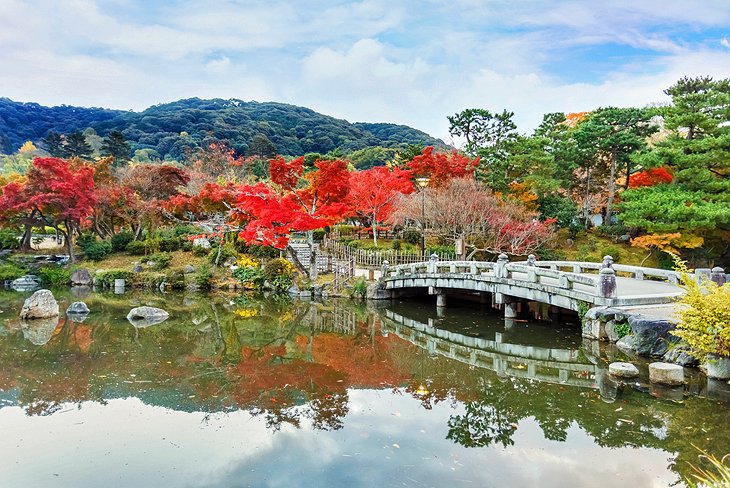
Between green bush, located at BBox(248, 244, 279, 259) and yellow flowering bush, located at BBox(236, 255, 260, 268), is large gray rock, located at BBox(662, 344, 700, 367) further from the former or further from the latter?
green bush, located at BBox(248, 244, 279, 259)

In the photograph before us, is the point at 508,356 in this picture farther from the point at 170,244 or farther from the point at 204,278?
the point at 170,244

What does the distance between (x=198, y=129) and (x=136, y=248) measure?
152 ft

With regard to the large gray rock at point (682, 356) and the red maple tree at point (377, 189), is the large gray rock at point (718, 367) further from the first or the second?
the red maple tree at point (377, 189)

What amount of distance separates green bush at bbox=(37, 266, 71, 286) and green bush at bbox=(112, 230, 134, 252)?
9.20 feet

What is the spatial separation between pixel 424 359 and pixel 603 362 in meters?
3.78

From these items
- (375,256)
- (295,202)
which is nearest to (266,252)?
(295,202)

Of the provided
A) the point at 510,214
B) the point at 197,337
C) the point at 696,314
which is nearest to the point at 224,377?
the point at 197,337

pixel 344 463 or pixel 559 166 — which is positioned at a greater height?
pixel 559 166

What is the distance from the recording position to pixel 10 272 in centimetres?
2347

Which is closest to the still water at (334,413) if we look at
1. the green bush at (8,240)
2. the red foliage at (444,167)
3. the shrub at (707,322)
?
the shrub at (707,322)

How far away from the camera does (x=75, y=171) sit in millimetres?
25688

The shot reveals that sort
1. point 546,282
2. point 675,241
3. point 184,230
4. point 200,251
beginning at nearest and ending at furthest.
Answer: point 546,282, point 675,241, point 200,251, point 184,230

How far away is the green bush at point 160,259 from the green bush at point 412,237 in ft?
38.9

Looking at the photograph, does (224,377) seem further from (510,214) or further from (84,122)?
(84,122)
